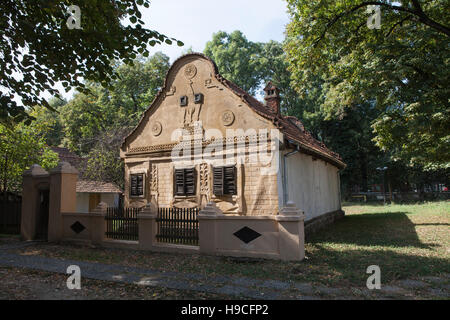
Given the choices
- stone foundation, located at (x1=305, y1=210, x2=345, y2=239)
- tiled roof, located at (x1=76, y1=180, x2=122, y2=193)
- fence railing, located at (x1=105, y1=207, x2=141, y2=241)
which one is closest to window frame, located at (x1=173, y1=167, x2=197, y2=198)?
fence railing, located at (x1=105, y1=207, x2=141, y2=241)

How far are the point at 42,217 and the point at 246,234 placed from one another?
9.04m

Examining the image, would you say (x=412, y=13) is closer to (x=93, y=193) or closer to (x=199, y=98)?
(x=199, y=98)

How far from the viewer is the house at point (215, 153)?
12.0 m

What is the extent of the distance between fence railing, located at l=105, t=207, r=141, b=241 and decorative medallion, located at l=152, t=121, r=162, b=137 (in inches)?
191

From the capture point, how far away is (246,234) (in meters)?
8.77

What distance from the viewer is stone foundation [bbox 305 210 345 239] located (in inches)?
525

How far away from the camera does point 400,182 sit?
4066cm

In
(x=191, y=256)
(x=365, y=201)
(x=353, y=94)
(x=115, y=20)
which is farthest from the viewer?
(x=365, y=201)

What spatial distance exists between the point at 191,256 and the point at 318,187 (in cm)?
950

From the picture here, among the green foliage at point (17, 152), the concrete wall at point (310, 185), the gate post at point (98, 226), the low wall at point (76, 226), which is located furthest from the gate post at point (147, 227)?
the green foliage at point (17, 152)

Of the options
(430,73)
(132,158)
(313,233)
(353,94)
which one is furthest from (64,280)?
(430,73)

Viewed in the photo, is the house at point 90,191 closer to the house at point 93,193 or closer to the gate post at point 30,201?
the house at point 93,193

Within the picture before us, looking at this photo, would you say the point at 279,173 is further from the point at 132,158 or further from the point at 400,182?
the point at 400,182

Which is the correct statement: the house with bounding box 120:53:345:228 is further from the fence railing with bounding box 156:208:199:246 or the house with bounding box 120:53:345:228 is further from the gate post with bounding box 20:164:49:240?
the gate post with bounding box 20:164:49:240
